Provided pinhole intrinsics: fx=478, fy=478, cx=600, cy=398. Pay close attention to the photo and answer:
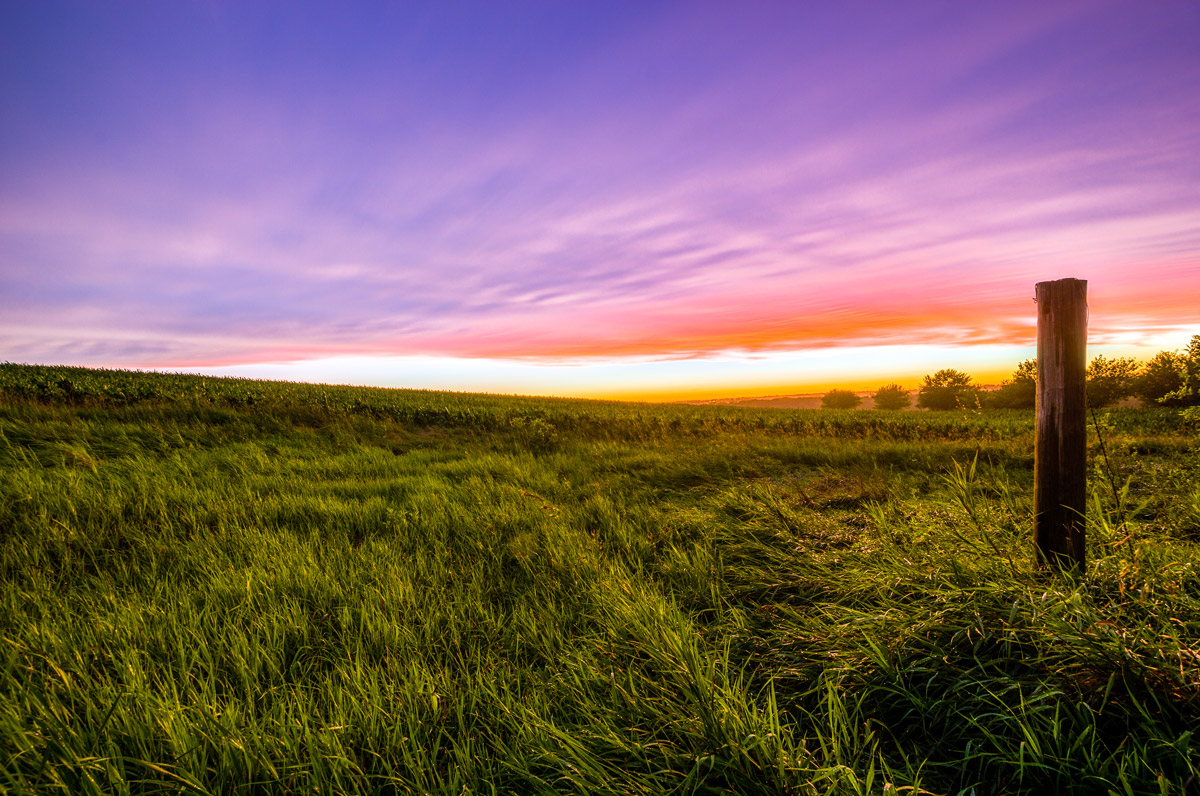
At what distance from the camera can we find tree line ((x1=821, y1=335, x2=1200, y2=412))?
345cm

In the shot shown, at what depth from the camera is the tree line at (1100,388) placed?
345cm

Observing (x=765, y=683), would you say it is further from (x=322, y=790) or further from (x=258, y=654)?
(x=258, y=654)

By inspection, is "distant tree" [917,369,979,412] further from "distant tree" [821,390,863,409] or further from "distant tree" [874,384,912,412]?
"distant tree" [821,390,863,409]

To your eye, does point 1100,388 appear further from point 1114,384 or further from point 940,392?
point 940,392

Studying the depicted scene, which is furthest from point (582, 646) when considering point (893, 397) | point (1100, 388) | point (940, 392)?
point (893, 397)

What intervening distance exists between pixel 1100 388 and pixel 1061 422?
27.1m

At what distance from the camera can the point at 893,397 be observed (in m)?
42.8

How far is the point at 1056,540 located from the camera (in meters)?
2.73

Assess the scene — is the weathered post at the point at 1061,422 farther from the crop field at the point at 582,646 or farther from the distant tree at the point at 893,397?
the distant tree at the point at 893,397

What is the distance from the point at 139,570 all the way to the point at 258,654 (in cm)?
194

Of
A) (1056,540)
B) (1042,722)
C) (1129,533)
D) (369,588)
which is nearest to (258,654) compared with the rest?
(369,588)

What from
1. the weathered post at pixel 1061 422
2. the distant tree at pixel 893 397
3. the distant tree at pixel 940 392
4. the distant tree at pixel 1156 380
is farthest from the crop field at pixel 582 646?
the distant tree at pixel 893 397

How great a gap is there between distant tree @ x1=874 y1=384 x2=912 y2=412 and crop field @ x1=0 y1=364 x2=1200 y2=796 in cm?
4251

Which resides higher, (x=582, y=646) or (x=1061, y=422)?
(x=1061, y=422)
